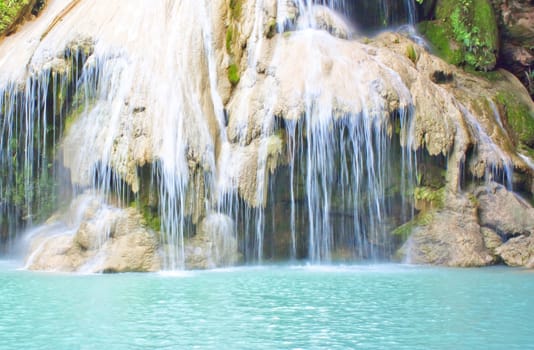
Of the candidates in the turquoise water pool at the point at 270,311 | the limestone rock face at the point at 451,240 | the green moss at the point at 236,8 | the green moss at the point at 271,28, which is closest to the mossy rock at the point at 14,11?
the green moss at the point at 236,8

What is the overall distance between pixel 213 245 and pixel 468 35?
8775 mm

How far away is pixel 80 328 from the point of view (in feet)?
20.7

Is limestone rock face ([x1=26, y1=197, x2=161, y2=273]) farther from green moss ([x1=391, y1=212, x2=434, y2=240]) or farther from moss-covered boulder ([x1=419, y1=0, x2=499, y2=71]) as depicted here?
moss-covered boulder ([x1=419, y1=0, x2=499, y2=71])

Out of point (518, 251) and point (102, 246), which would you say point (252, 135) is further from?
point (518, 251)

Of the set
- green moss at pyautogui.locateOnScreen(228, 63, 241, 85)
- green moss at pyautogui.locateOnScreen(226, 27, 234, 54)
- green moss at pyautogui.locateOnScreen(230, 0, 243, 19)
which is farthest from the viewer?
green moss at pyautogui.locateOnScreen(230, 0, 243, 19)

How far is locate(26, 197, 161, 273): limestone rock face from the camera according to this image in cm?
1152

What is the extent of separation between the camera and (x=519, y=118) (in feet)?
48.6

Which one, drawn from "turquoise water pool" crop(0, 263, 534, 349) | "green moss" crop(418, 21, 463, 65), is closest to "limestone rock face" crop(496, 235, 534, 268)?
"turquoise water pool" crop(0, 263, 534, 349)

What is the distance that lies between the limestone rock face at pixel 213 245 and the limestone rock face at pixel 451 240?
3.40 meters

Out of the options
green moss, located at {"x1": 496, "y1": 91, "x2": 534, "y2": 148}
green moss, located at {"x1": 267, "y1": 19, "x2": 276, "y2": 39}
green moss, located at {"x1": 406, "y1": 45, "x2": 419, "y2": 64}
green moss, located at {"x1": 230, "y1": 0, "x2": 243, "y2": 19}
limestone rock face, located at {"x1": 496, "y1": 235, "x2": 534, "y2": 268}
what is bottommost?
limestone rock face, located at {"x1": 496, "y1": 235, "x2": 534, "y2": 268}

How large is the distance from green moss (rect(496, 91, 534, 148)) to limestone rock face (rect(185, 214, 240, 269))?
22.8 feet

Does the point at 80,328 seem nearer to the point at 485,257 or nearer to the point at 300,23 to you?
the point at 485,257

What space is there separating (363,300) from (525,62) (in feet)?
39.5

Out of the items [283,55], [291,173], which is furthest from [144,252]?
[283,55]
